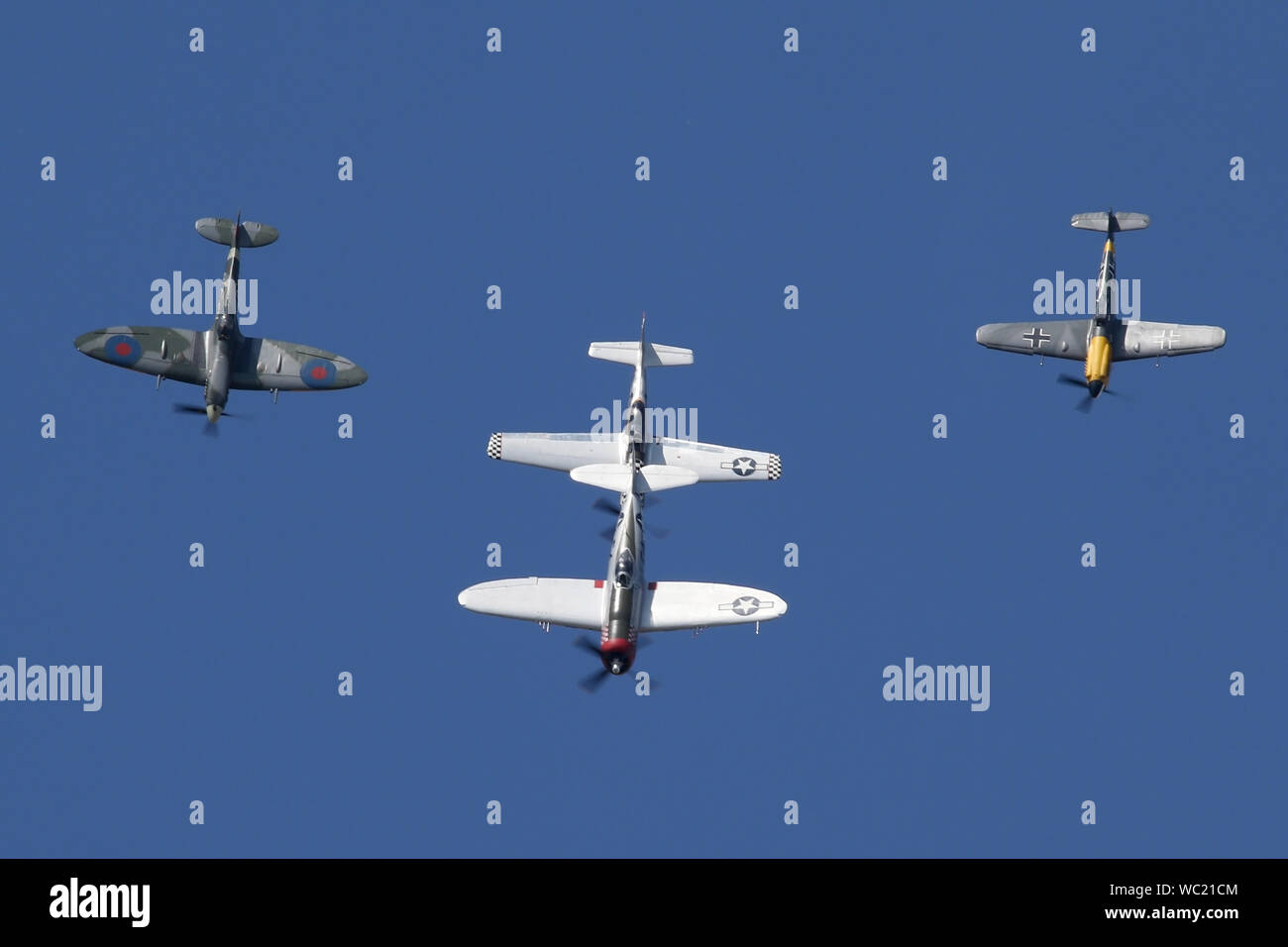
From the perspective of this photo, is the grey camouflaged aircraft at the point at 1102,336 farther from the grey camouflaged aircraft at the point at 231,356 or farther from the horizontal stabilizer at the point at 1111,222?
the grey camouflaged aircraft at the point at 231,356

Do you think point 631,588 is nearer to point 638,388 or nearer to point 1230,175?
point 638,388

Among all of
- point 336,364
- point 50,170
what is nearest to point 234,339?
point 336,364

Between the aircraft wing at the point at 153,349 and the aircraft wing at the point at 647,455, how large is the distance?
9.85 m

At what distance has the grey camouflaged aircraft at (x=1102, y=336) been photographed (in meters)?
75.1

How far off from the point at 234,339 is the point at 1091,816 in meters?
30.5

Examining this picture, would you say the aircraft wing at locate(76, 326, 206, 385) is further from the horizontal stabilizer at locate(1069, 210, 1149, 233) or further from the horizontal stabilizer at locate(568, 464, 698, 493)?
the horizontal stabilizer at locate(1069, 210, 1149, 233)

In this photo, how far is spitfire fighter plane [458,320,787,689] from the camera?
69.2 m

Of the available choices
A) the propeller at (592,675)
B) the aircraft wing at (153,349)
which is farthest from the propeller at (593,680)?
the aircraft wing at (153,349)

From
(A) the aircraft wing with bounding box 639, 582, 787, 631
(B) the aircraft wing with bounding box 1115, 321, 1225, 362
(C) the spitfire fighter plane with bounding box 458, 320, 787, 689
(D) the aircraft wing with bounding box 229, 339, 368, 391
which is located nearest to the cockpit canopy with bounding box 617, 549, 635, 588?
(C) the spitfire fighter plane with bounding box 458, 320, 787, 689

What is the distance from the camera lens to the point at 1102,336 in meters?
75.4

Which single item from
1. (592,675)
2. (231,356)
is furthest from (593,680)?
(231,356)

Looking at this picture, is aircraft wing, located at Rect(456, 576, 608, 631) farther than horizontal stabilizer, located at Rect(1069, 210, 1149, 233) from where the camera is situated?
No

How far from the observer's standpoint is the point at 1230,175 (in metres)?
74.9
